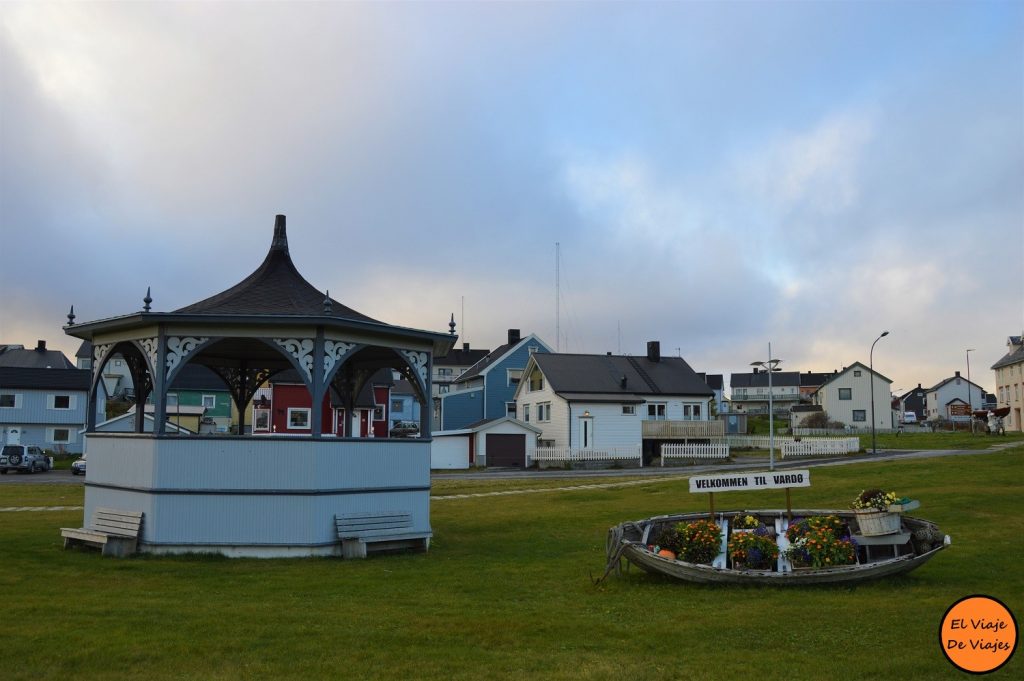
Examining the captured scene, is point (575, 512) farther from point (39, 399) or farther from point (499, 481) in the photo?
point (39, 399)

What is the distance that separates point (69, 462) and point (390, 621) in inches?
2052

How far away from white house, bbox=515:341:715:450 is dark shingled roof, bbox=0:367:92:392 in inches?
1224

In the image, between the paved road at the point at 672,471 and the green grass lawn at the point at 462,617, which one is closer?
the green grass lawn at the point at 462,617

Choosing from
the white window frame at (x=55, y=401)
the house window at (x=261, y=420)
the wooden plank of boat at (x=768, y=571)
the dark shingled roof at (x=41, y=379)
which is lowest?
the wooden plank of boat at (x=768, y=571)

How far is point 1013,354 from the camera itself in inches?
2889

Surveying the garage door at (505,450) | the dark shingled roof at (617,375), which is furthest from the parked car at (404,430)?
the dark shingled roof at (617,375)

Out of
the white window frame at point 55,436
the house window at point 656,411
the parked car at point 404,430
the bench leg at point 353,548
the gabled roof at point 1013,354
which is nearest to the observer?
the bench leg at point 353,548

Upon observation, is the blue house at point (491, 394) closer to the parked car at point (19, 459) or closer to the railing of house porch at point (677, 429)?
the railing of house porch at point (677, 429)

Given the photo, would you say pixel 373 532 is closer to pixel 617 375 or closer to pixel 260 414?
pixel 617 375

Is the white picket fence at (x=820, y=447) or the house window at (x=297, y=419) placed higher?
the house window at (x=297, y=419)

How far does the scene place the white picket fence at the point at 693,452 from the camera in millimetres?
49406

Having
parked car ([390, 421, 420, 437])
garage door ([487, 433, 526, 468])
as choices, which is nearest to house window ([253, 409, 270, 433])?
parked car ([390, 421, 420, 437])

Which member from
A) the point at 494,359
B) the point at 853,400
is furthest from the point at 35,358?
the point at 853,400

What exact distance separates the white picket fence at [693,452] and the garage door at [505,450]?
8.32m
